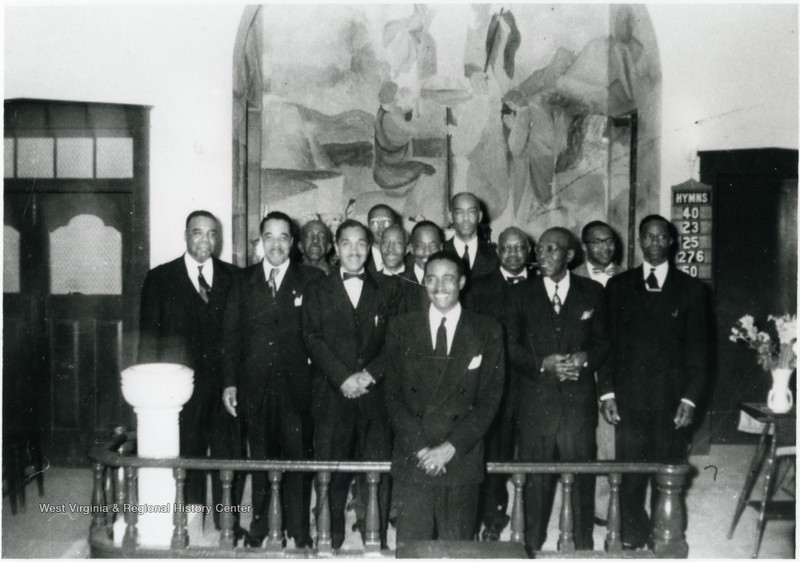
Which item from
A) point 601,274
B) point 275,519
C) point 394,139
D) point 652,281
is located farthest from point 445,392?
point 394,139

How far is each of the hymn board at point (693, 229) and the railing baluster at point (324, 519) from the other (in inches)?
162

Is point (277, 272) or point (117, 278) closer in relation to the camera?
point (277, 272)

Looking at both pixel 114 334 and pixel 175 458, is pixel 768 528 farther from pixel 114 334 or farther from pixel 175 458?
pixel 114 334

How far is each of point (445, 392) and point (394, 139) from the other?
162 inches

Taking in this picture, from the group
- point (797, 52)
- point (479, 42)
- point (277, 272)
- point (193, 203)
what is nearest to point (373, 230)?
point (277, 272)

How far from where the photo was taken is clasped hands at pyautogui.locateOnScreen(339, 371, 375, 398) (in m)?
3.41

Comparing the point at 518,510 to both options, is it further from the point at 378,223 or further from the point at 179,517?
the point at 378,223

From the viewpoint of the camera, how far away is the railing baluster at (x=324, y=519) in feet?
9.33

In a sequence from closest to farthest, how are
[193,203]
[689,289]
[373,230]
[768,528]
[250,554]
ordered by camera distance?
[250,554] → [689,289] → [768,528] → [373,230] → [193,203]

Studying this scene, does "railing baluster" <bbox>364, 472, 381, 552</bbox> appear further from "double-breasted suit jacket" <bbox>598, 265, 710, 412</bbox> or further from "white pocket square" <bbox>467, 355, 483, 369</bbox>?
"double-breasted suit jacket" <bbox>598, 265, 710, 412</bbox>

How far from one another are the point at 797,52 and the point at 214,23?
4.67m

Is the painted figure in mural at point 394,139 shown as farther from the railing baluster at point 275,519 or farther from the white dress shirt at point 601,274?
the railing baluster at point 275,519

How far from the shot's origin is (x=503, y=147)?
668 cm

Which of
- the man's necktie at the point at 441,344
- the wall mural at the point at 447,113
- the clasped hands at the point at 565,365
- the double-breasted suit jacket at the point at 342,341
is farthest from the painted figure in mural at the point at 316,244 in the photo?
the man's necktie at the point at 441,344
